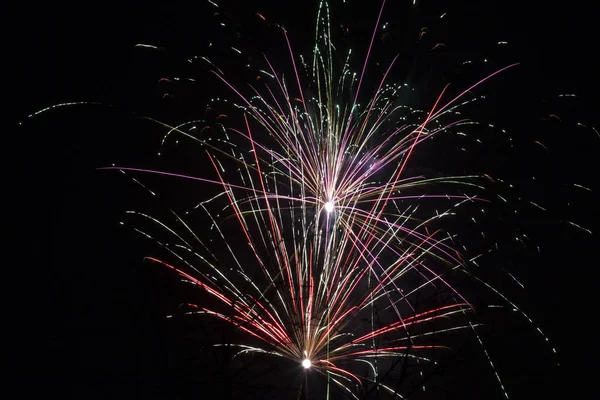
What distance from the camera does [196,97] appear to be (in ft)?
23.3

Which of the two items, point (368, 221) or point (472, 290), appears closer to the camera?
point (368, 221)

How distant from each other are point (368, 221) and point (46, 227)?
16.2 feet

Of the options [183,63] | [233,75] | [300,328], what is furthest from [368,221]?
[183,63]

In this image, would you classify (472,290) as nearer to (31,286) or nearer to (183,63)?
(183,63)

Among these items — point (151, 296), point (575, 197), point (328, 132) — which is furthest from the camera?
point (575, 197)

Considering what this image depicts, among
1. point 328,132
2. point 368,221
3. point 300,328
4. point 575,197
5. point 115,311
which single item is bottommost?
point 300,328

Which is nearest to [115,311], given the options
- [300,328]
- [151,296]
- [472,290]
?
[151,296]

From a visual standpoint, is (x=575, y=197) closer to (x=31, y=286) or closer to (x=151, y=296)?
(x=151, y=296)

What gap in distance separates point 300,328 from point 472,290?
5152 millimetres

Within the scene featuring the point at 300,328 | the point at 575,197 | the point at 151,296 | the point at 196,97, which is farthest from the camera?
the point at 575,197

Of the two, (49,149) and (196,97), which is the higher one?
(196,97)

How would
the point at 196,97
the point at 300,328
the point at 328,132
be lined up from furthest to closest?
the point at 196,97, the point at 328,132, the point at 300,328

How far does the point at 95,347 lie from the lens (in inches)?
287

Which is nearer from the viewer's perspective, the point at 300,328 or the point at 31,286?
the point at 300,328
